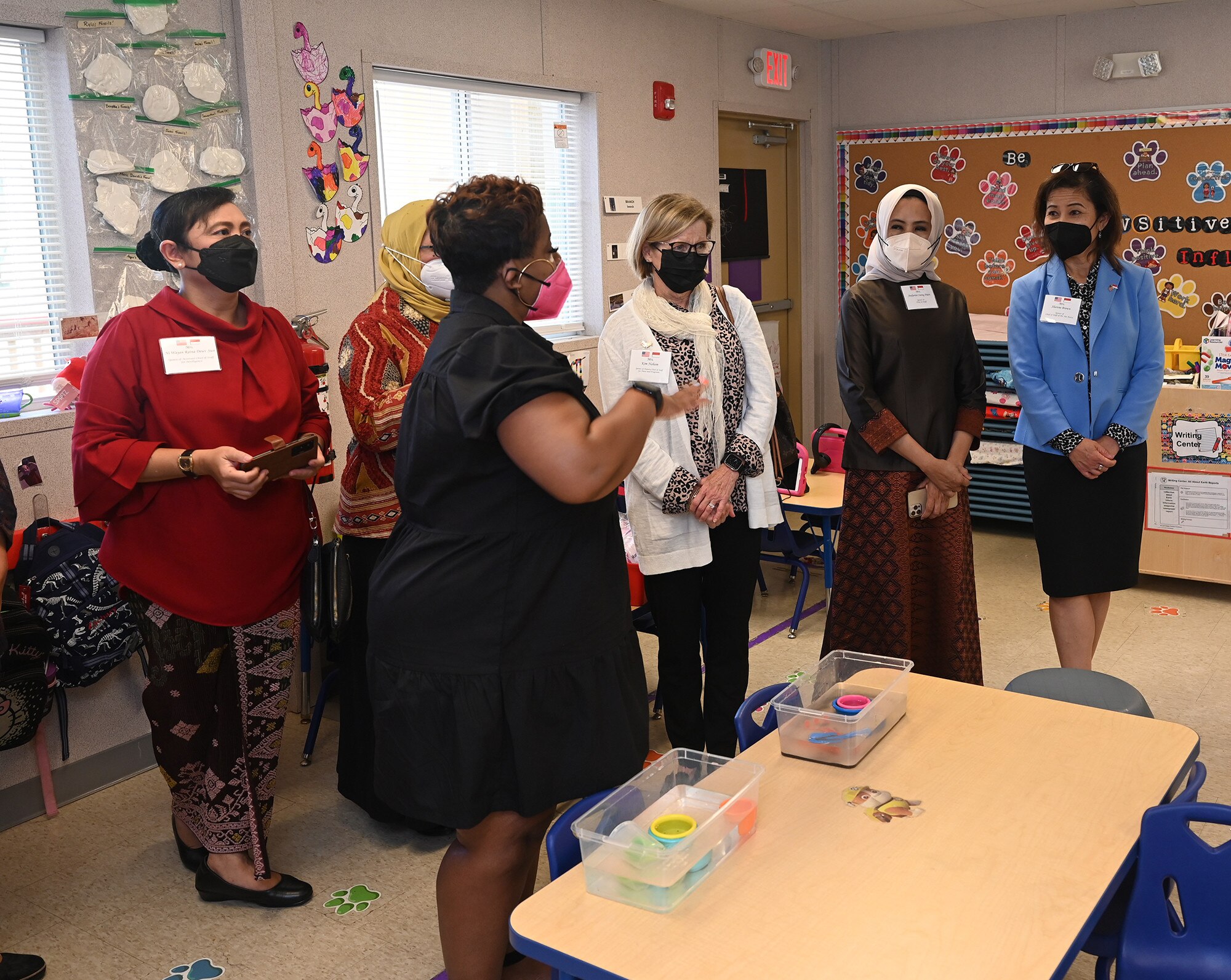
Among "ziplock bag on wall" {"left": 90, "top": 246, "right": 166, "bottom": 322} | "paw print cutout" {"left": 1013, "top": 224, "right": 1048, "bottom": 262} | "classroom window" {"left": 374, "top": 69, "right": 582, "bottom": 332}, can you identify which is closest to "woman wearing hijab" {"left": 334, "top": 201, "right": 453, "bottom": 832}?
"ziplock bag on wall" {"left": 90, "top": 246, "right": 166, "bottom": 322}

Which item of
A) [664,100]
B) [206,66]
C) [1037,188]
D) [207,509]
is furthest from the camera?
[1037,188]

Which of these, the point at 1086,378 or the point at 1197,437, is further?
the point at 1197,437

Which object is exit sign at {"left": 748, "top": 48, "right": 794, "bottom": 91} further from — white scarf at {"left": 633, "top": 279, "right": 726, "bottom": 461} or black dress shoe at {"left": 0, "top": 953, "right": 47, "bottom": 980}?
black dress shoe at {"left": 0, "top": 953, "right": 47, "bottom": 980}

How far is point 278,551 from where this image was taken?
279 cm

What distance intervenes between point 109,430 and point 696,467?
1.45 m

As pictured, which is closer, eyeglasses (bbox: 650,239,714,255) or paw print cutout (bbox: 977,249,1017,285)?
eyeglasses (bbox: 650,239,714,255)

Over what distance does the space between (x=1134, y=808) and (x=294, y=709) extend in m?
3.09

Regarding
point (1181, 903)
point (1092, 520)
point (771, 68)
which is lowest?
point (1181, 903)

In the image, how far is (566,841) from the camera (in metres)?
1.75

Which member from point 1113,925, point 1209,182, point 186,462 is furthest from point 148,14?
point 1209,182

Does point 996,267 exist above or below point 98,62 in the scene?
below

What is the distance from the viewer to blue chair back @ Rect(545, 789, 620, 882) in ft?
5.64

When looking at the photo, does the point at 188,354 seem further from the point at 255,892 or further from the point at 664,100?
the point at 664,100

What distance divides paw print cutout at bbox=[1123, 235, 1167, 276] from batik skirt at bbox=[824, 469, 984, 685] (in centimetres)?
331
